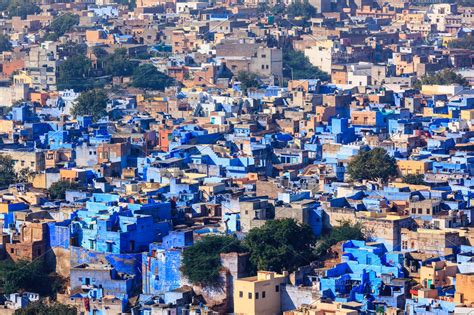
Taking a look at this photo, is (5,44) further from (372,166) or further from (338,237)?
(338,237)

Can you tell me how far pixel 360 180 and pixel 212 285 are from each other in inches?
252

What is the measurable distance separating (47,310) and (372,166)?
8417 mm


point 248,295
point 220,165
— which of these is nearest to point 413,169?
point 220,165

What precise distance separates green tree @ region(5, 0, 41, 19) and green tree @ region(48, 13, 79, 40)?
14.0 ft

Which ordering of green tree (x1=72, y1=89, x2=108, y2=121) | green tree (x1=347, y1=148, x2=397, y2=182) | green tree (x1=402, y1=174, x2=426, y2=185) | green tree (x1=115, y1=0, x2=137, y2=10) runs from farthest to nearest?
green tree (x1=115, y1=0, x2=137, y2=10) < green tree (x1=72, y1=89, x2=108, y2=121) < green tree (x1=347, y1=148, x2=397, y2=182) < green tree (x1=402, y1=174, x2=426, y2=185)

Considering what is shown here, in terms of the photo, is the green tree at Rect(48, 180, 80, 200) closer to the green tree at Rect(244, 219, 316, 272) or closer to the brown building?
the brown building

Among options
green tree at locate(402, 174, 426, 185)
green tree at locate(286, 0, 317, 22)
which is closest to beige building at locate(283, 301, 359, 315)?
green tree at locate(402, 174, 426, 185)

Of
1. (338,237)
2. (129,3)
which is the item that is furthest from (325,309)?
(129,3)

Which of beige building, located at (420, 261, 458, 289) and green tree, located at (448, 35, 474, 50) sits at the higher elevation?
beige building, located at (420, 261, 458, 289)

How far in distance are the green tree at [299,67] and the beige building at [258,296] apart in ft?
73.3

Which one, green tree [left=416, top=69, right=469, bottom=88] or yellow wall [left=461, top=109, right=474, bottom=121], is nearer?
yellow wall [left=461, top=109, right=474, bottom=121]

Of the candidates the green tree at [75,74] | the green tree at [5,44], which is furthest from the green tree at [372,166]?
the green tree at [5,44]

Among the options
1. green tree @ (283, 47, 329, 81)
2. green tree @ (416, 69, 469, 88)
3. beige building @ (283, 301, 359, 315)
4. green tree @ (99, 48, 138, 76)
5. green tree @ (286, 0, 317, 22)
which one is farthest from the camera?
green tree @ (286, 0, 317, 22)

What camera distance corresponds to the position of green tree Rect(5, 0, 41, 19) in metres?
58.4
